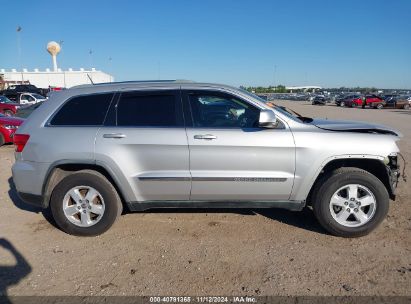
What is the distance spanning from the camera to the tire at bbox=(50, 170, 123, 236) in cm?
423

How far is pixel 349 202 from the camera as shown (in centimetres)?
421

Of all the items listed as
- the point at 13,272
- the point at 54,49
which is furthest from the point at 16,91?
the point at 54,49

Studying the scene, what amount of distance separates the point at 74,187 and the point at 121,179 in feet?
1.88

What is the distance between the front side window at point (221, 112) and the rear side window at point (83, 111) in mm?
1047

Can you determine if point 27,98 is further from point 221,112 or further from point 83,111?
point 221,112

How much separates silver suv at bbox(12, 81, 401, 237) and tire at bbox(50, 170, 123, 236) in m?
0.01

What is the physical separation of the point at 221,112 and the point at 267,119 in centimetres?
64

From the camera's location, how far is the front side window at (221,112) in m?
4.21

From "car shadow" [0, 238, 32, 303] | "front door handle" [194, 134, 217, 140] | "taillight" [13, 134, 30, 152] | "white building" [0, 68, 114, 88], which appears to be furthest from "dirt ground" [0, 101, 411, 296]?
"white building" [0, 68, 114, 88]

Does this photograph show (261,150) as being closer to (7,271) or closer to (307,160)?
(307,160)

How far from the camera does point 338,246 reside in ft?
13.3

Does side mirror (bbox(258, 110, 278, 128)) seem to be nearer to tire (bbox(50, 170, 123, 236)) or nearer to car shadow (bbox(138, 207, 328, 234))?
car shadow (bbox(138, 207, 328, 234))

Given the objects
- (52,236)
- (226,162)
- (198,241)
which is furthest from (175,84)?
(52,236)

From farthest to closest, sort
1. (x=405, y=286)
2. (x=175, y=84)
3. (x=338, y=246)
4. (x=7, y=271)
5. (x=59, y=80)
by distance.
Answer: (x=59, y=80), (x=175, y=84), (x=338, y=246), (x=7, y=271), (x=405, y=286)
